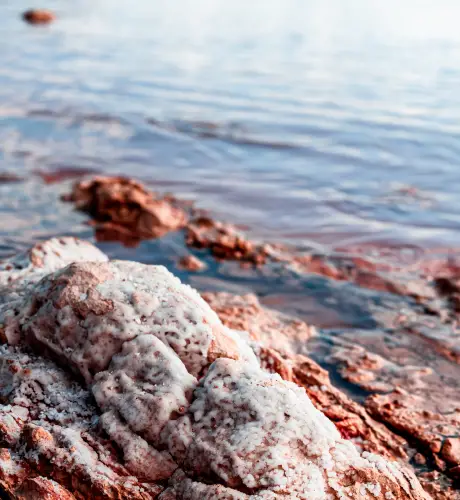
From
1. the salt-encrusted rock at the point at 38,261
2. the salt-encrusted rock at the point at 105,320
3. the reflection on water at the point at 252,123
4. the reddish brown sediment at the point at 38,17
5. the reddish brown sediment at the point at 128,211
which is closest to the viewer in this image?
the salt-encrusted rock at the point at 105,320

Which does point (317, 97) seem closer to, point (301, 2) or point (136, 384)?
point (136, 384)

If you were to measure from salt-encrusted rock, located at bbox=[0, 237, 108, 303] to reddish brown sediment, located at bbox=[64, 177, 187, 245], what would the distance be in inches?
55.8

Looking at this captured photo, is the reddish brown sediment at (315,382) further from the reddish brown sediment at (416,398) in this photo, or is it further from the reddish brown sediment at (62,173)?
the reddish brown sediment at (62,173)

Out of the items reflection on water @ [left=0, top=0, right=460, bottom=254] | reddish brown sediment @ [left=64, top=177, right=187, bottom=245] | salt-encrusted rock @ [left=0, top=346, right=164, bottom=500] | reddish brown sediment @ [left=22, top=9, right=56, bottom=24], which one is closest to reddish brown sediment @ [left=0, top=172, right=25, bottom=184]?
reflection on water @ [left=0, top=0, right=460, bottom=254]

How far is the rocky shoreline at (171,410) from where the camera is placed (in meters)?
1.76

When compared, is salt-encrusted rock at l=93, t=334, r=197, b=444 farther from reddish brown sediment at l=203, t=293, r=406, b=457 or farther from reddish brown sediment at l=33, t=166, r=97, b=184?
reddish brown sediment at l=33, t=166, r=97, b=184

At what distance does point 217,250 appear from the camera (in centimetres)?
462

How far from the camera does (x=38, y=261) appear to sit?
308cm

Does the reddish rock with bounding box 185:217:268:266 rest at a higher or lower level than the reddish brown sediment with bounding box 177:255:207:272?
higher

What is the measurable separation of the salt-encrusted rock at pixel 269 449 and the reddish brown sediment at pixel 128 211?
308cm

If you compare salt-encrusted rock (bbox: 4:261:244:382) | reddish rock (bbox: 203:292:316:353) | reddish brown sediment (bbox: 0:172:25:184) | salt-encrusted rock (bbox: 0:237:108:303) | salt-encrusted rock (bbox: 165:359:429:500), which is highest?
salt-encrusted rock (bbox: 4:261:244:382)

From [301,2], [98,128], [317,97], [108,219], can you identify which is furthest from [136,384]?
[301,2]

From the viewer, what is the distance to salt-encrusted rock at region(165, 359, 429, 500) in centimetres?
173

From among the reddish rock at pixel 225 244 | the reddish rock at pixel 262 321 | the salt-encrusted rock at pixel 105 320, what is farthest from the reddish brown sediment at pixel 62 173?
the salt-encrusted rock at pixel 105 320
